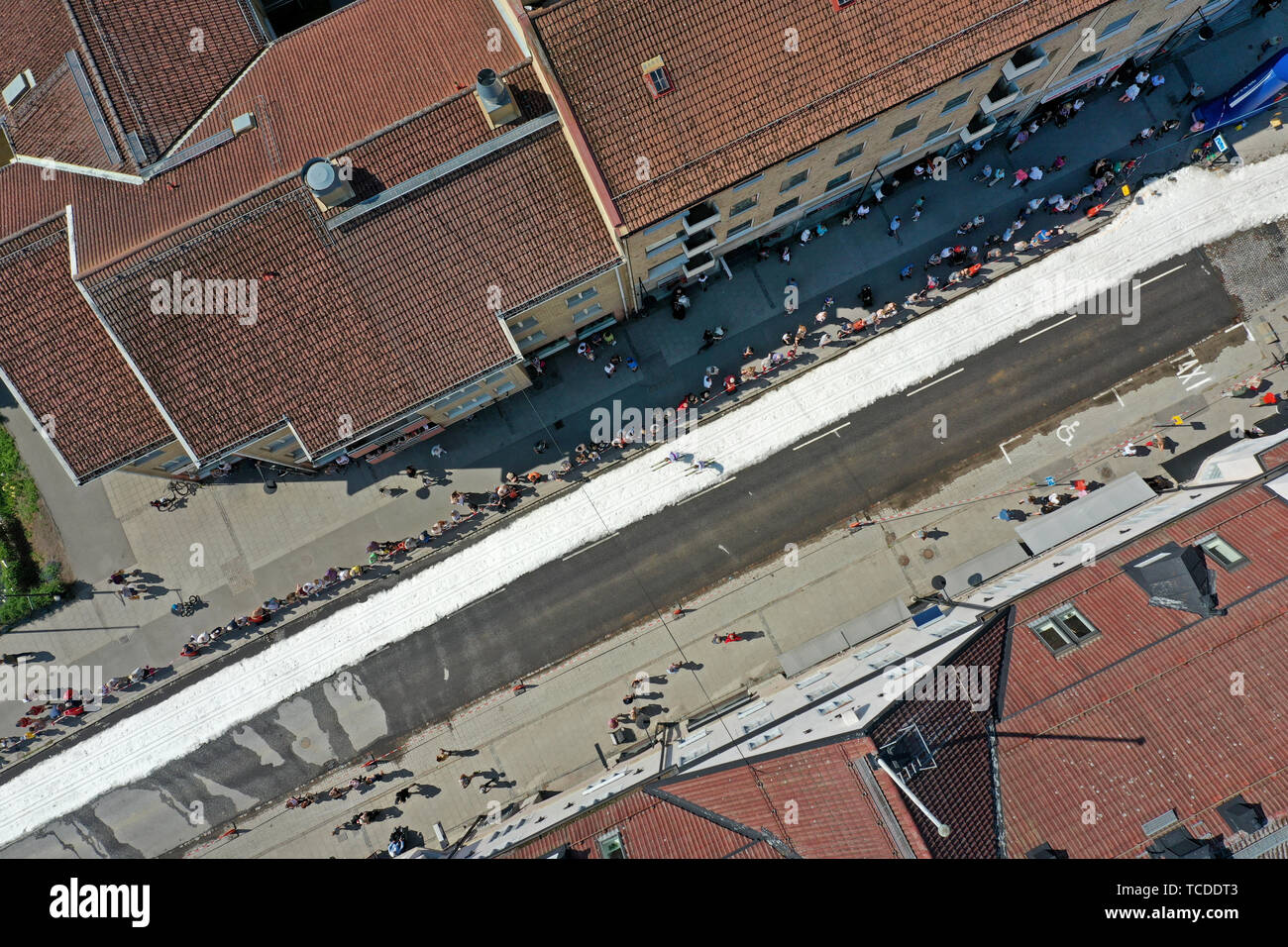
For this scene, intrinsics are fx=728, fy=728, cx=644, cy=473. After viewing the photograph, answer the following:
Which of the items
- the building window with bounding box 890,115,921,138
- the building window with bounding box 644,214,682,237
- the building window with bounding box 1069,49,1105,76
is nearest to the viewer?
the building window with bounding box 644,214,682,237

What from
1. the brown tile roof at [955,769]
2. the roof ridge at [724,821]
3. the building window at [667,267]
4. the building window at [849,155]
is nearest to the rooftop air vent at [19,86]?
the building window at [667,267]

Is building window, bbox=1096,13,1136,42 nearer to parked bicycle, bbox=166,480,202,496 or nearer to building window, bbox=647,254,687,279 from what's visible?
building window, bbox=647,254,687,279

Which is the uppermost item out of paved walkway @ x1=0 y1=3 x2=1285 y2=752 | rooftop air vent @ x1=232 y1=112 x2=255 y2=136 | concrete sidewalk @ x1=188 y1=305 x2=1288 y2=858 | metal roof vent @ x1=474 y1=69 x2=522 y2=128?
rooftop air vent @ x1=232 y1=112 x2=255 y2=136

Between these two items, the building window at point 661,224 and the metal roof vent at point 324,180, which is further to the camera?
the building window at point 661,224

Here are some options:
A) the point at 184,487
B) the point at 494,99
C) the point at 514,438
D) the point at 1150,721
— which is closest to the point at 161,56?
the point at 494,99

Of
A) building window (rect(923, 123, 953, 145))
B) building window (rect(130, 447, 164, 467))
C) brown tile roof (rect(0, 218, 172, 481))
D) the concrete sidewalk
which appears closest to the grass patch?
building window (rect(130, 447, 164, 467))

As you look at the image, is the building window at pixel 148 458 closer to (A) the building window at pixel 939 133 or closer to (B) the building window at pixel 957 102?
(B) the building window at pixel 957 102
